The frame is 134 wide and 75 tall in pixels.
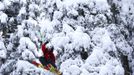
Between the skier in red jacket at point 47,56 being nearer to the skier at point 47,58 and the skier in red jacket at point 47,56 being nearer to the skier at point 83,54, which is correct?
the skier at point 47,58

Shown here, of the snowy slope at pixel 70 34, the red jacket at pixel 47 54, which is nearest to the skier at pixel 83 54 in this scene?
the snowy slope at pixel 70 34

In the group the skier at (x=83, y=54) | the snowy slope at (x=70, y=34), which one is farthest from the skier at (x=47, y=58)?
the skier at (x=83, y=54)

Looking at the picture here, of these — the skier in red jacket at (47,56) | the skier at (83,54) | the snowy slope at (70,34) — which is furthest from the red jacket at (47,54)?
the skier at (83,54)

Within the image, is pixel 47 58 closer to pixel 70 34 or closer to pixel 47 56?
pixel 47 56

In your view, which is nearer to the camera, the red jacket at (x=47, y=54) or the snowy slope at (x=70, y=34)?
the snowy slope at (x=70, y=34)

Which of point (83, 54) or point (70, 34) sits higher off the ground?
point (70, 34)

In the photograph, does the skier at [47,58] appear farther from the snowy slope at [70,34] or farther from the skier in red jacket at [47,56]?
the snowy slope at [70,34]

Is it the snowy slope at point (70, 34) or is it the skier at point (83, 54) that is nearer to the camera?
the snowy slope at point (70, 34)

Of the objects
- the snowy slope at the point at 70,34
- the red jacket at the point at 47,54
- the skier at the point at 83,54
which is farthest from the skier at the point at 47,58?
the skier at the point at 83,54

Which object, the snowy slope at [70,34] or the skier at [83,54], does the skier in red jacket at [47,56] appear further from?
the skier at [83,54]

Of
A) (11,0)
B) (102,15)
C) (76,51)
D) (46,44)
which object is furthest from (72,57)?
(11,0)

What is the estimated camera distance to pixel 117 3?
6285 mm

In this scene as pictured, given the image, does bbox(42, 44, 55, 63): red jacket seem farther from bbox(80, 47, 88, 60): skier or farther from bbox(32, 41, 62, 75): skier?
bbox(80, 47, 88, 60): skier

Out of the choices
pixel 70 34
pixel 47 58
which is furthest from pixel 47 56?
pixel 70 34
